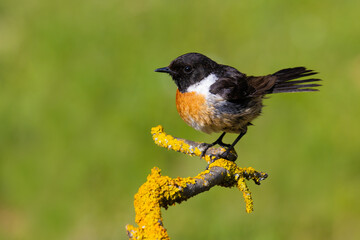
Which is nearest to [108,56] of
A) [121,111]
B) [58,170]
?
[121,111]

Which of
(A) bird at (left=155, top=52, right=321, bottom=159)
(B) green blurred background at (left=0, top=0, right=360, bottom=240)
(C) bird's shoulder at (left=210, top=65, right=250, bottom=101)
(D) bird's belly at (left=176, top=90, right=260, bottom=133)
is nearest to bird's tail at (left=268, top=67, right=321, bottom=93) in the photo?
(A) bird at (left=155, top=52, right=321, bottom=159)

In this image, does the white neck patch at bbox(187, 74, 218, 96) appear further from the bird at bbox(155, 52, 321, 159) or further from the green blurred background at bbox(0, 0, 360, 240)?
the green blurred background at bbox(0, 0, 360, 240)

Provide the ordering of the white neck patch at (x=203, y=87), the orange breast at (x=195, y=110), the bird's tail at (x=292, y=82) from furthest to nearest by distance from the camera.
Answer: the bird's tail at (x=292, y=82)
the white neck patch at (x=203, y=87)
the orange breast at (x=195, y=110)

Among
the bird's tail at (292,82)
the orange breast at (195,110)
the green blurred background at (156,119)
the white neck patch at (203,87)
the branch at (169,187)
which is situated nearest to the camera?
the branch at (169,187)

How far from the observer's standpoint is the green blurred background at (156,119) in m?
6.06

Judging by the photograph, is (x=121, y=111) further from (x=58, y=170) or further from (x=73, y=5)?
(x=73, y=5)

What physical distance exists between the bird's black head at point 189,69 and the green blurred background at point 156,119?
1.80 metres

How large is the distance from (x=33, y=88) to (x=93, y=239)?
226 centimetres

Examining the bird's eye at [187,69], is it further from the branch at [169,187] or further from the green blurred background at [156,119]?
the green blurred background at [156,119]

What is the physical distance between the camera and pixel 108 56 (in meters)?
7.68

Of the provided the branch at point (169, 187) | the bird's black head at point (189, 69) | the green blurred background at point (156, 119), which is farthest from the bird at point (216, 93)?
the green blurred background at point (156, 119)

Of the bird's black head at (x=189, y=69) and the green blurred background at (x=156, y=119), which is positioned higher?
the green blurred background at (x=156, y=119)

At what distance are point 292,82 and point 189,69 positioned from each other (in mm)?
926

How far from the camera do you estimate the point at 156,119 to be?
6773 millimetres
